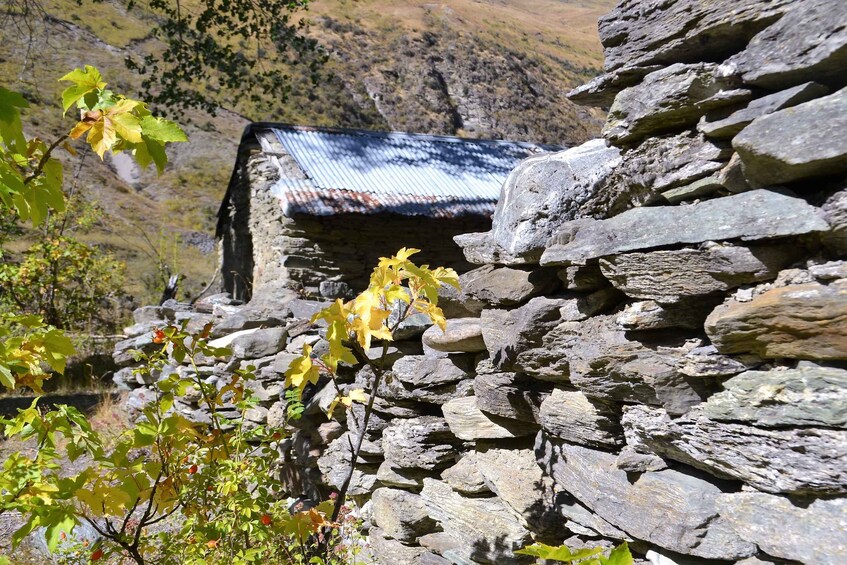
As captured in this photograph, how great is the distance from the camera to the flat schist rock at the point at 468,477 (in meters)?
2.64

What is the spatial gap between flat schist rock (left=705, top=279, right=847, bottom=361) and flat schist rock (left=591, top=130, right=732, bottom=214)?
43cm

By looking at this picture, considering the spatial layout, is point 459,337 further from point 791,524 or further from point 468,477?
point 791,524

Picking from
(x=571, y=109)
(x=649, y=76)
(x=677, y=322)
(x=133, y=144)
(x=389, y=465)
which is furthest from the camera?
(x=571, y=109)

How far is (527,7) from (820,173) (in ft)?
212

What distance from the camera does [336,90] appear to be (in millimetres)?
30078

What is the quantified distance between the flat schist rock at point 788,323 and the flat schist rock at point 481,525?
1272 millimetres

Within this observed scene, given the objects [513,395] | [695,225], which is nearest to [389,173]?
[513,395]

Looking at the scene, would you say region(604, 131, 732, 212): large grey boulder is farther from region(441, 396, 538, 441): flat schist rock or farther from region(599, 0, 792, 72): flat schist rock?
region(441, 396, 538, 441): flat schist rock

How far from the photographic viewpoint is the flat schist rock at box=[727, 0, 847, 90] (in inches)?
55.1

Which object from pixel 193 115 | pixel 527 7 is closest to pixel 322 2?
pixel 193 115

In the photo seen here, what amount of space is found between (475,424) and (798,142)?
166cm

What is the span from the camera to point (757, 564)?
1.49m

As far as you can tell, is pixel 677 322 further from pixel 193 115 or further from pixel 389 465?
pixel 193 115

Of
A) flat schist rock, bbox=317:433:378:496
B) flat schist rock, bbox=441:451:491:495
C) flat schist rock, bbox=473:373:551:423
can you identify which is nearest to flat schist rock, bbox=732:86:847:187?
flat schist rock, bbox=473:373:551:423
